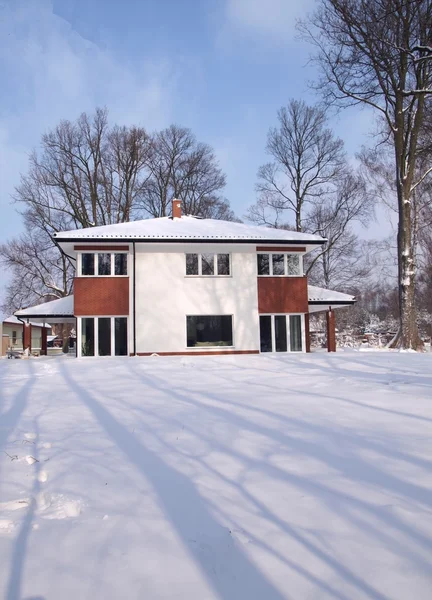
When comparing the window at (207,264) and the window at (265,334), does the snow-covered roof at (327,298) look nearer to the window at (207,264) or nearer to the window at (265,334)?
the window at (265,334)

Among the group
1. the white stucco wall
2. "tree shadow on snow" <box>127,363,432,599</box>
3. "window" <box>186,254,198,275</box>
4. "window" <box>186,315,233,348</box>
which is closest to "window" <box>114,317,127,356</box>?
the white stucco wall

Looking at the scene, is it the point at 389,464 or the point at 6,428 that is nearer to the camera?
the point at 389,464

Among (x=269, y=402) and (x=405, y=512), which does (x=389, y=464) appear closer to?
(x=405, y=512)

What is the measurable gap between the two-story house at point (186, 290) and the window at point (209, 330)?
43 mm

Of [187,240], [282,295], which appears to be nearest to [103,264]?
[187,240]

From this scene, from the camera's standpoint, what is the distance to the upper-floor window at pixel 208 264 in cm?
2145

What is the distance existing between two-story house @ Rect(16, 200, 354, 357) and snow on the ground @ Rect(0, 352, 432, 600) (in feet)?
40.9

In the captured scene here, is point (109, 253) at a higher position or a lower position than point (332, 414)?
higher

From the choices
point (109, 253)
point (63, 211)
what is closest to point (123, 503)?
point (109, 253)

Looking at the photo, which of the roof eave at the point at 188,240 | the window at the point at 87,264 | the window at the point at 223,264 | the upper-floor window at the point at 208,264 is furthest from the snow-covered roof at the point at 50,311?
the window at the point at 223,264

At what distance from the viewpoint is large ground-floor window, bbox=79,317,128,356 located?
20328 mm

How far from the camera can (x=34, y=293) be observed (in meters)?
34.3

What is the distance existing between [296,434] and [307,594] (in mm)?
2944

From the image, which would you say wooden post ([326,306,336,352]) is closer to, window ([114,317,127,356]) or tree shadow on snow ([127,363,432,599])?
window ([114,317,127,356])
